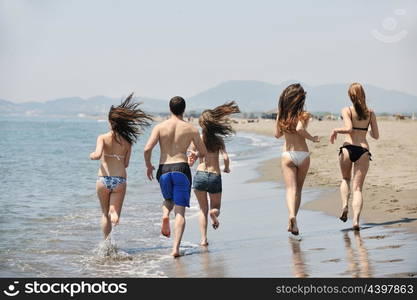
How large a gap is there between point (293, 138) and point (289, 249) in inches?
57.6

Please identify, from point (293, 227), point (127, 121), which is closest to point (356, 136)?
point (293, 227)

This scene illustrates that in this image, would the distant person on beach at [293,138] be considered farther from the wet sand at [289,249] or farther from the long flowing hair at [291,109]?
the wet sand at [289,249]

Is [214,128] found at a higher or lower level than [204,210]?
higher

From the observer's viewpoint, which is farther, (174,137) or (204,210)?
(204,210)

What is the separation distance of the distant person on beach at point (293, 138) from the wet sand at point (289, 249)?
1.65ft

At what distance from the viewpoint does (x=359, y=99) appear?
30.9 ft

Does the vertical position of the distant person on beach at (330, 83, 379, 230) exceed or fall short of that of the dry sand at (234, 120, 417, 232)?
it exceeds it

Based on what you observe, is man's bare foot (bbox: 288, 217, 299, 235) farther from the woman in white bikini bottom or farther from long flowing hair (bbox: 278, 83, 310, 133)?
long flowing hair (bbox: 278, 83, 310, 133)

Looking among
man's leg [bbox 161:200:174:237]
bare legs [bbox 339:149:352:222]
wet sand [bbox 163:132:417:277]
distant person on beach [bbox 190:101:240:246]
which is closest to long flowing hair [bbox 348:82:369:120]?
bare legs [bbox 339:149:352:222]

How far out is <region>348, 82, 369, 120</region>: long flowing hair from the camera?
9398 mm

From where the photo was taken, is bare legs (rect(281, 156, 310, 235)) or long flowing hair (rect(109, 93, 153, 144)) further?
bare legs (rect(281, 156, 310, 235))

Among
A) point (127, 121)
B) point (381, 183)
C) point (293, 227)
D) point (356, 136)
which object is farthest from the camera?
point (381, 183)

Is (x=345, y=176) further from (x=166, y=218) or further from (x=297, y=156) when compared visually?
(x=166, y=218)

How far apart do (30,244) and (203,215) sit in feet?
8.33
